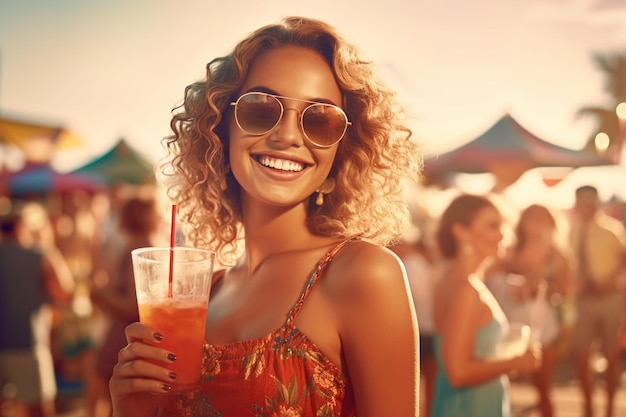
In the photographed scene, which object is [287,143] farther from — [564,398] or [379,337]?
[564,398]

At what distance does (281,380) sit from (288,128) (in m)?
0.63

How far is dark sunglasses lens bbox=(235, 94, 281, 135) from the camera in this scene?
1698 millimetres

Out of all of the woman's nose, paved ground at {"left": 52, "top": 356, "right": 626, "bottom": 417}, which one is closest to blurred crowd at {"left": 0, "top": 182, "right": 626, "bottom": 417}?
paved ground at {"left": 52, "top": 356, "right": 626, "bottom": 417}

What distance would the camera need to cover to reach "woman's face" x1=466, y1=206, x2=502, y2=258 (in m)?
3.60

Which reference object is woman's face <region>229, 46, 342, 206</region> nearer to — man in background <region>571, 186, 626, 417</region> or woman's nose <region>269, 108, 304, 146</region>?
woman's nose <region>269, 108, 304, 146</region>

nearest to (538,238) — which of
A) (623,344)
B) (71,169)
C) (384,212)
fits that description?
(384,212)

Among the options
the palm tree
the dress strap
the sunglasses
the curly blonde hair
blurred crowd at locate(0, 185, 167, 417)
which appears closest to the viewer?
the dress strap

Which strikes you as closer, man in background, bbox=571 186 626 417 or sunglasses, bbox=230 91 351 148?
sunglasses, bbox=230 91 351 148

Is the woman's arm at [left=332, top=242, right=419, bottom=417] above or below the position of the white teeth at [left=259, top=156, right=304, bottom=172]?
below

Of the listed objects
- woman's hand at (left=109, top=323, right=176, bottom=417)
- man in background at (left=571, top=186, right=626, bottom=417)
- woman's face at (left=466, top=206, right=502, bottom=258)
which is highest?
woman's hand at (left=109, top=323, right=176, bottom=417)

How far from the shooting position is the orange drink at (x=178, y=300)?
4.86 ft

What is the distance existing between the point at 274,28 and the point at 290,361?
89cm

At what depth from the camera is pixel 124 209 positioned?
4926 mm

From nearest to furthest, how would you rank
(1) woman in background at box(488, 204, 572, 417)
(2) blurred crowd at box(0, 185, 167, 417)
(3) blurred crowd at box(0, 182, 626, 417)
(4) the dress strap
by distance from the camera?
(4) the dress strap < (3) blurred crowd at box(0, 182, 626, 417) < (2) blurred crowd at box(0, 185, 167, 417) < (1) woman in background at box(488, 204, 572, 417)
